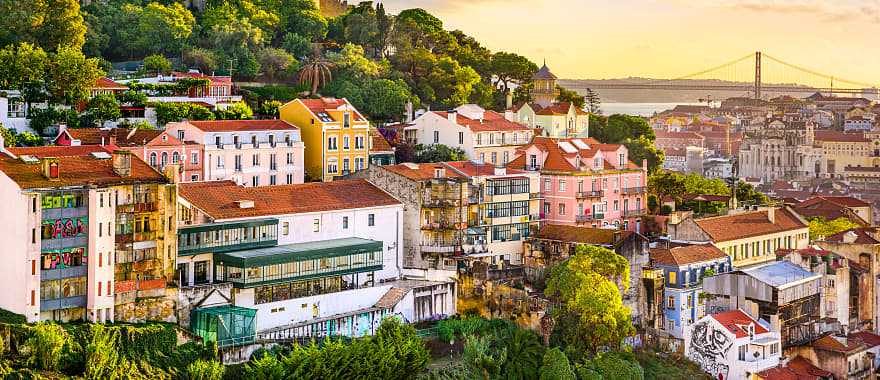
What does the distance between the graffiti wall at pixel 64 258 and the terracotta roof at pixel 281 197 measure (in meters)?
3.60

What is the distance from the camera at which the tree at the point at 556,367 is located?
95.5 ft

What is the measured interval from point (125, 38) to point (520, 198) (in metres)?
19.8

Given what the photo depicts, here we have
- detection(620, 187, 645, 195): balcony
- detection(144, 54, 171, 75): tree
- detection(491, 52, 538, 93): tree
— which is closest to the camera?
detection(620, 187, 645, 195): balcony

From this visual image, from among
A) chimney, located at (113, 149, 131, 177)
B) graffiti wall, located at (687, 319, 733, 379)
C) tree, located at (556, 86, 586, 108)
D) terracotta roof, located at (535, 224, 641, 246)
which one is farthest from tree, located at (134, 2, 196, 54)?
graffiti wall, located at (687, 319, 733, 379)

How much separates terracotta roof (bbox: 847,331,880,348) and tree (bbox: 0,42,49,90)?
24.0 m

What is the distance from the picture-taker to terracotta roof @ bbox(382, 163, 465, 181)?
114 feet

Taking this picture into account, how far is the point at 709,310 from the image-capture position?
1379 inches

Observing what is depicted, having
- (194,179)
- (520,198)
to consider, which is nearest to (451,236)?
(520,198)

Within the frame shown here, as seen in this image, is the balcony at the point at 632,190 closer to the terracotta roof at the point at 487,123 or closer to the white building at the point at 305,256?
the terracotta roof at the point at 487,123

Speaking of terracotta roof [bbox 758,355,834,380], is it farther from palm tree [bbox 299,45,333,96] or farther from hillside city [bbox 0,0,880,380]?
palm tree [bbox 299,45,333,96]

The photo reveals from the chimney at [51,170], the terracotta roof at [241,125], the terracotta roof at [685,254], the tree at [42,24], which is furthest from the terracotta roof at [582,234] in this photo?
the tree at [42,24]

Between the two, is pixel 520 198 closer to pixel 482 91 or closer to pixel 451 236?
pixel 451 236

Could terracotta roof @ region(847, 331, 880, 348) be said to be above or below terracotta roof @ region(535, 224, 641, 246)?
below

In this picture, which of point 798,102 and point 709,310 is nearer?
point 709,310
